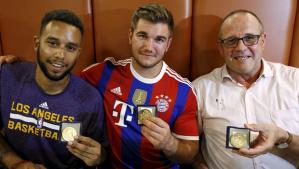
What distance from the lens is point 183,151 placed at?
1486mm

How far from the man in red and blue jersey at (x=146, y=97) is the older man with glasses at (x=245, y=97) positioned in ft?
0.46

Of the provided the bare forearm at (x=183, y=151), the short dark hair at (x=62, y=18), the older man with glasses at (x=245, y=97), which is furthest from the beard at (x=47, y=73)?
the older man with glasses at (x=245, y=97)

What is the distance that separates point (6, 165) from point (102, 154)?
0.45 m

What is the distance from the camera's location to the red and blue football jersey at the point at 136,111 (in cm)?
156

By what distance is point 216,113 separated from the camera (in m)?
1.65

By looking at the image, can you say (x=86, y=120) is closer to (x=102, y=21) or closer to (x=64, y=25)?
(x=64, y=25)

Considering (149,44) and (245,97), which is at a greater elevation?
(149,44)

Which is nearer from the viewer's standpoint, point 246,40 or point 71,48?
point 71,48

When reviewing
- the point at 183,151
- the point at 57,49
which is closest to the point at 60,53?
the point at 57,49

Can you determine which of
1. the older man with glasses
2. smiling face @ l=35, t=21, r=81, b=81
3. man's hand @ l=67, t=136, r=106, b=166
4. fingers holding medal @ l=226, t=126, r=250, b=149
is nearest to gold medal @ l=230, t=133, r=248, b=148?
fingers holding medal @ l=226, t=126, r=250, b=149

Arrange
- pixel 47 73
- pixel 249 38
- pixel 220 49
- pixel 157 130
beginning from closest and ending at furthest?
pixel 157 130 < pixel 47 73 < pixel 249 38 < pixel 220 49

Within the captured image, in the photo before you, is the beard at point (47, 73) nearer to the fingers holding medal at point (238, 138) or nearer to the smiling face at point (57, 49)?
the smiling face at point (57, 49)

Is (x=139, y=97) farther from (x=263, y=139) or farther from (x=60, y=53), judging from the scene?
(x=263, y=139)

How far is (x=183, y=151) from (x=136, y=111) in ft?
0.98
